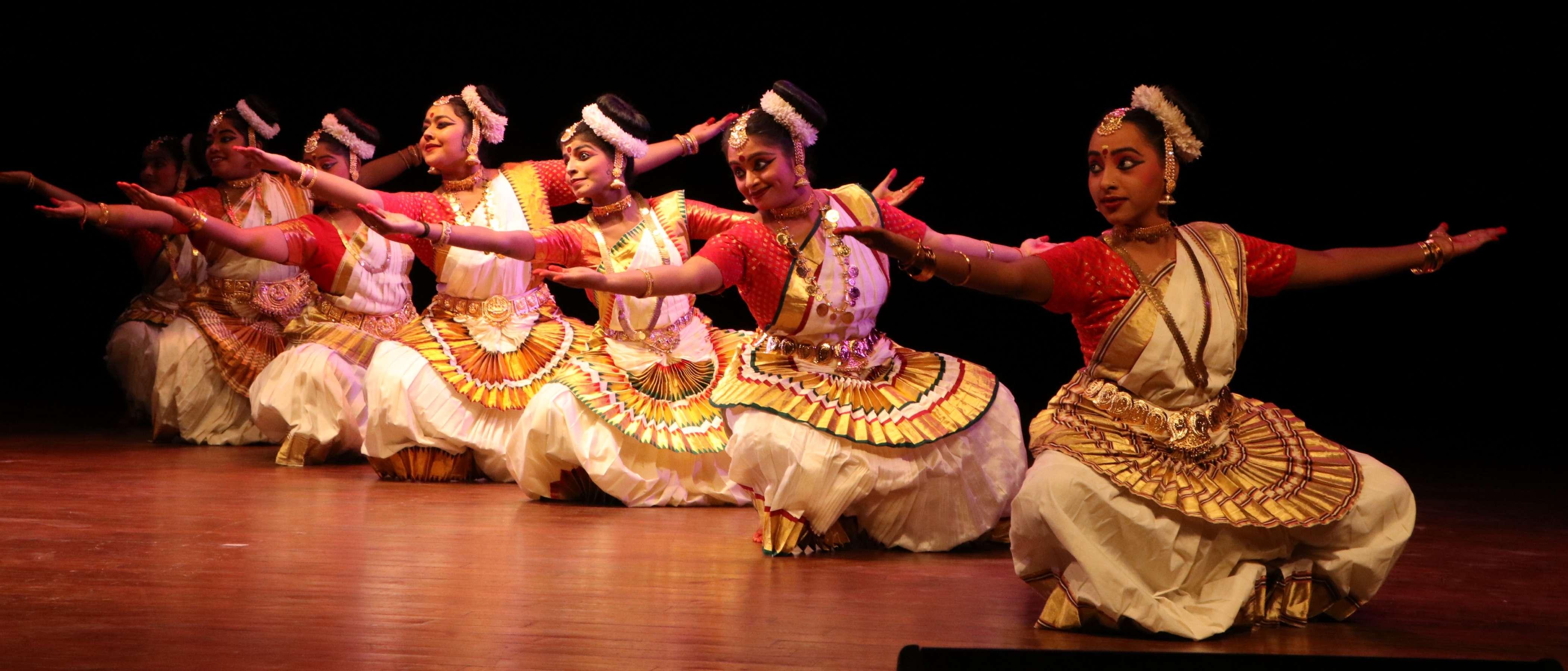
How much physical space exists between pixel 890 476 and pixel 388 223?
149cm

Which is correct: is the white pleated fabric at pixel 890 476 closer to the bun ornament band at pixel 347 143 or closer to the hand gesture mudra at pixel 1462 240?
the hand gesture mudra at pixel 1462 240


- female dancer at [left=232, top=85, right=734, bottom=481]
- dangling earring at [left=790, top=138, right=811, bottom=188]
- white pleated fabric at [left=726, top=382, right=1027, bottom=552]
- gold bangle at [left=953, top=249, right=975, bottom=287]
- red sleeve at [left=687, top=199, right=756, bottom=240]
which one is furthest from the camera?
female dancer at [left=232, top=85, right=734, bottom=481]

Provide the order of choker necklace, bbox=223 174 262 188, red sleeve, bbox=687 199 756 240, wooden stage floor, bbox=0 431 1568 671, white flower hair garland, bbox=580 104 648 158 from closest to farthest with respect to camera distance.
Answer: wooden stage floor, bbox=0 431 1568 671, white flower hair garland, bbox=580 104 648 158, red sleeve, bbox=687 199 756 240, choker necklace, bbox=223 174 262 188

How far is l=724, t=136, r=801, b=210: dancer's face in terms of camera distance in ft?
11.3

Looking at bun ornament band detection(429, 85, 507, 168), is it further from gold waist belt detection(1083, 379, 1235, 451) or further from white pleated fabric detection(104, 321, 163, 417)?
gold waist belt detection(1083, 379, 1235, 451)

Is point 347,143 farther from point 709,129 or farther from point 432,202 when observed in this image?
point 709,129

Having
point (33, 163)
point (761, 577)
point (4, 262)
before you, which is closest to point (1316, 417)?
point (761, 577)

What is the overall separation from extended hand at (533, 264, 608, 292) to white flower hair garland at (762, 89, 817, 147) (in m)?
0.64

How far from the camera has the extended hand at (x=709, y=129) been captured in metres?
4.73

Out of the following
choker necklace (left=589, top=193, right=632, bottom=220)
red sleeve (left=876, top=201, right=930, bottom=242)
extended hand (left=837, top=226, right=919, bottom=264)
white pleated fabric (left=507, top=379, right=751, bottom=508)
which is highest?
choker necklace (left=589, top=193, right=632, bottom=220)

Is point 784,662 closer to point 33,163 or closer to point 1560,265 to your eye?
point 1560,265

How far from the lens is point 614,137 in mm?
4180

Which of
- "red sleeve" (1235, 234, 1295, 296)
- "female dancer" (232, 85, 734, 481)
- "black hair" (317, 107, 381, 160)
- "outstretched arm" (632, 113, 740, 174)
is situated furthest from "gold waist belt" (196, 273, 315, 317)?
"red sleeve" (1235, 234, 1295, 296)

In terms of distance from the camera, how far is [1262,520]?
2.46m
